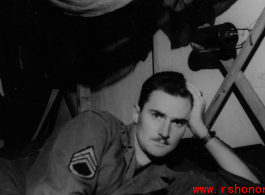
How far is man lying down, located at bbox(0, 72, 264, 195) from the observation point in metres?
1.04

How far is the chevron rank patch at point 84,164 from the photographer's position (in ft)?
3.24

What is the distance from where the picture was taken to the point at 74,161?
0.99m

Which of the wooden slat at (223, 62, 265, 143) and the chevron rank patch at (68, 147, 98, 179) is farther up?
the chevron rank patch at (68, 147, 98, 179)

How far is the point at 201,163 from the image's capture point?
168cm

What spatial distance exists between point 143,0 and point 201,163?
1.08 metres

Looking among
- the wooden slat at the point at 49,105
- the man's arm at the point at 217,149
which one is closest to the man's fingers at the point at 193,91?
the man's arm at the point at 217,149

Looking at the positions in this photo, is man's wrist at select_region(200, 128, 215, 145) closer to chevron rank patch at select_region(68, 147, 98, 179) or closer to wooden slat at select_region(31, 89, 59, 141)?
chevron rank patch at select_region(68, 147, 98, 179)

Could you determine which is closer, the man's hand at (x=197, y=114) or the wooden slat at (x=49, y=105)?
the man's hand at (x=197, y=114)

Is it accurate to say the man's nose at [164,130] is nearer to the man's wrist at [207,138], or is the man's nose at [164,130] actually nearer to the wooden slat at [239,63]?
the man's wrist at [207,138]

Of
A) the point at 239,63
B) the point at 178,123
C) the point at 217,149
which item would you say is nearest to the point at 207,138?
the point at 217,149

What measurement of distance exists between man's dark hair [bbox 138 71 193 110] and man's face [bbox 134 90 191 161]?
1.0 inches

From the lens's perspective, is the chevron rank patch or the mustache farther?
the mustache

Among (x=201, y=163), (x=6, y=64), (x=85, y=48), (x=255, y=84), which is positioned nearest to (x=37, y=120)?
(x=6, y=64)

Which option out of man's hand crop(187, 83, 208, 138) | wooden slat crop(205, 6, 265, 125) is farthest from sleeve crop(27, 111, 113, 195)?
wooden slat crop(205, 6, 265, 125)
